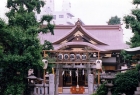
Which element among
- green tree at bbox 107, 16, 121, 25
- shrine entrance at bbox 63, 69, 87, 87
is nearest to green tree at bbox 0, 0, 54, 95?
shrine entrance at bbox 63, 69, 87, 87

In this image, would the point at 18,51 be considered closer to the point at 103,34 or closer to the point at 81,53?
the point at 81,53

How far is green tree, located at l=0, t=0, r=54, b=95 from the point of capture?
1808cm

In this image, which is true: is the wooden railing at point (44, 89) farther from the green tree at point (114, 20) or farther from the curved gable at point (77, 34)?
the green tree at point (114, 20)

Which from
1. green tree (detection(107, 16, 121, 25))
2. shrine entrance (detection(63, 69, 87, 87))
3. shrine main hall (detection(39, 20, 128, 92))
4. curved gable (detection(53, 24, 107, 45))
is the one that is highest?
green tree (detection(107, 16, 121, 25))

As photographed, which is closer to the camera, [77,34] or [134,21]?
[134,21]

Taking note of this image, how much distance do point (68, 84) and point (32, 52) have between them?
1265 cm

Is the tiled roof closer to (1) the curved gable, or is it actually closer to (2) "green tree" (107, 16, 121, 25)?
(1) the curved gable

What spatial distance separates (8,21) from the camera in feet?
66.1

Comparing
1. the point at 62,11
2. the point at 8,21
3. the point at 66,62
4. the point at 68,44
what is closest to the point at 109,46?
the point at 68,44

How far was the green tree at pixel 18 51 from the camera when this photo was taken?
59.3 feet

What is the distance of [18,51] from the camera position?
18969mm

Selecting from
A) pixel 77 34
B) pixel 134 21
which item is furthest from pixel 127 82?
pixel 77 34

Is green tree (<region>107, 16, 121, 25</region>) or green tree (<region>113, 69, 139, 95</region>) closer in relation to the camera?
green tree (<region>113, 69, 139, 95</region>)

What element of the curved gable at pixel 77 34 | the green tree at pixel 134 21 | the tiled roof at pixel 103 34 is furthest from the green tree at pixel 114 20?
the green tree at pixel 134 21
